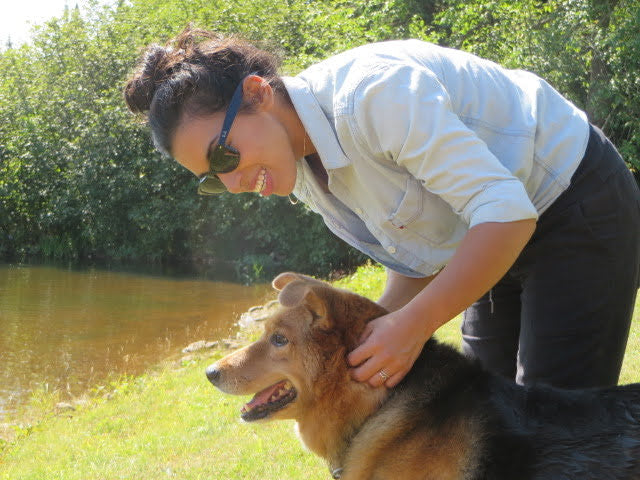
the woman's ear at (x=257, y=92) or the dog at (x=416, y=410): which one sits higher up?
the woman's ear at (x=257, y=92)

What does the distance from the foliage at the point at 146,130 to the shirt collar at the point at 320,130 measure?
1657cm

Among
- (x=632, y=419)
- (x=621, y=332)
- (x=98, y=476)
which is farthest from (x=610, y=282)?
(x=98, y=476)

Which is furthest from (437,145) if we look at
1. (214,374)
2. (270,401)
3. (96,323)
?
(96,323)

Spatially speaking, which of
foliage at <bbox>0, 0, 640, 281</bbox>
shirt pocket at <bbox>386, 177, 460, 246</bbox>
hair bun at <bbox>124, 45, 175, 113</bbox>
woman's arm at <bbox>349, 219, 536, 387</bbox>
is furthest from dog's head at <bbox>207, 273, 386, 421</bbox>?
foliage at <bbox>0, 0, 640, 281</bbox>

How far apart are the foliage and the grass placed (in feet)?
37.4

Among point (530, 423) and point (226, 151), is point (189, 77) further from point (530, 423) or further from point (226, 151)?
point (530, 423)

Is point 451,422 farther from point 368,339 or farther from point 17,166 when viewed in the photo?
point 17,166

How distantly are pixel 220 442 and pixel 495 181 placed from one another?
4.85 m

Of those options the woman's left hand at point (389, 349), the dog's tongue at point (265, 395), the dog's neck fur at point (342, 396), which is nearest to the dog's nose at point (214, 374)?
the dog's tongue at point (265, 395)

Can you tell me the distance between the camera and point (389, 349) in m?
3.00

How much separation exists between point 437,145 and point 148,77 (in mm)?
1449

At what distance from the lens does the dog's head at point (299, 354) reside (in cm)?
342

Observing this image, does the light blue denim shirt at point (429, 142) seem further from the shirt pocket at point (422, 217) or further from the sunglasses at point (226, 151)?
the sunglasses at point (226, 151)

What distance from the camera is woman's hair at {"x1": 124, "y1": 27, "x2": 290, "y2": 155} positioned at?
314 cm
